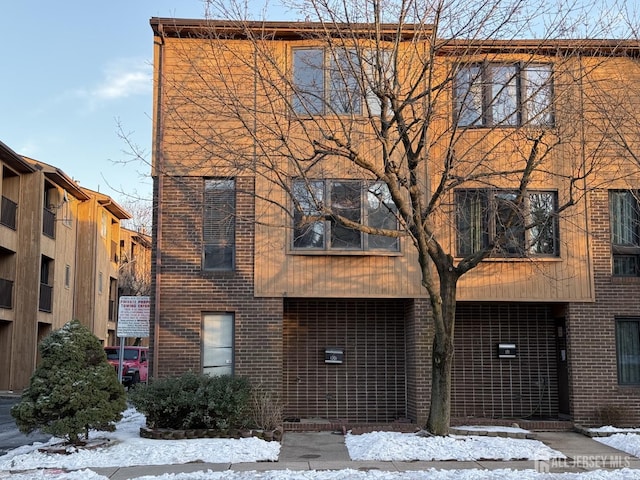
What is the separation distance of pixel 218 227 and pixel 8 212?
1686 cm

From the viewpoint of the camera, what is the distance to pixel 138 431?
13.4 meters

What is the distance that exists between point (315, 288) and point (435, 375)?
3.43 metres

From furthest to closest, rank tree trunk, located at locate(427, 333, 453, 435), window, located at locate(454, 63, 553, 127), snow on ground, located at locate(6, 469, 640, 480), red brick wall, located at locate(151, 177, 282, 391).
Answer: red brick wall, located at locate(151, 177, 282, 391) → window, located at locate(454, 63, 553, 127) → tree trunk, located at locate(427, 333, 453, 435) → snow on ground, located at locate(6, 469, 640, 480)

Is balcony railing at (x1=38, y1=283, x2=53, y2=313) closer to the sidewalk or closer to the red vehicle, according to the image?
the red vehicle

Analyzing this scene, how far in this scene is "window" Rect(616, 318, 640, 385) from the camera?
1480cm

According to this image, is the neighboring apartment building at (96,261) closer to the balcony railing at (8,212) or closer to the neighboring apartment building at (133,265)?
the neighboring apartment building at (133,265)

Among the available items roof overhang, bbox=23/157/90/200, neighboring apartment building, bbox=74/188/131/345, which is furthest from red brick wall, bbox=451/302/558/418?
neighboring apartment building, bbox=74/188/131/345

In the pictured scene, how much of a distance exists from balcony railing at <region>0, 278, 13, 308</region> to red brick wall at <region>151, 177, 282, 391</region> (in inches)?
615

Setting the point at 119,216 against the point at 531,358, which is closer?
the point at 531,358

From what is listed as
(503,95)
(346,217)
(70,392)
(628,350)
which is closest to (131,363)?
(346,217)

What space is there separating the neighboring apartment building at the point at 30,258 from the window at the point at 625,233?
21130mm

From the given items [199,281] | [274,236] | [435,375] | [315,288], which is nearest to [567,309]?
[435,375]

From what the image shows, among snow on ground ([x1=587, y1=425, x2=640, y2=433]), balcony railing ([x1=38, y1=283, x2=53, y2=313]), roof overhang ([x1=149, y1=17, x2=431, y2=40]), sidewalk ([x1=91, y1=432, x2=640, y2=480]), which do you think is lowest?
sidewalk ([x1=91, y1=432, x2=640, y2=480])

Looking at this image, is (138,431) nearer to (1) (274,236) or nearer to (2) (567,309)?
(1) (274,236)
